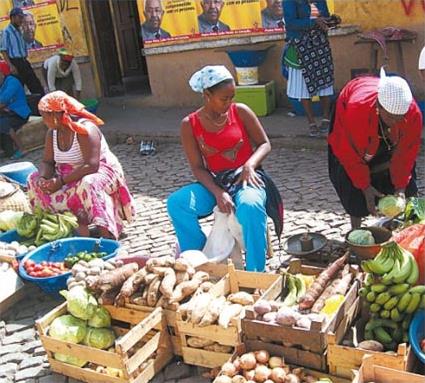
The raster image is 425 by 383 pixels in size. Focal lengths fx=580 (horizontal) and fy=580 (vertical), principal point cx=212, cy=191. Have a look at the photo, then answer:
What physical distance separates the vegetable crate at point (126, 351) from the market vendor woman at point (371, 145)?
69.9 inches

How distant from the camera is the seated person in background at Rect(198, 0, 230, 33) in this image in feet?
29.5

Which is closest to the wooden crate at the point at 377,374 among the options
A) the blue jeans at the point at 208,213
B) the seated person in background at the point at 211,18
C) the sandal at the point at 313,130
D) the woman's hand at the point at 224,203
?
the blue jeans at the point at 208,213

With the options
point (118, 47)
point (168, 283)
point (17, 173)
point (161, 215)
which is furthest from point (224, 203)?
point (118, 47)

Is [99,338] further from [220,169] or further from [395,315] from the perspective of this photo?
[395,315]

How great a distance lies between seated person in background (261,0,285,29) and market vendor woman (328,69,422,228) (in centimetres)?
438

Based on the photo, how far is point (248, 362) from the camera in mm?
3014

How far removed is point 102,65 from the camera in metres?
11.5

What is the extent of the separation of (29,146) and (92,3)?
3.33 metres

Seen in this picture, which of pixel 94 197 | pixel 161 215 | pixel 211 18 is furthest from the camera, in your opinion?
pixel 211 18

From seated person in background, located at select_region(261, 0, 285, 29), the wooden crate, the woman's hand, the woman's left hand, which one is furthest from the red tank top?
seated person in background, located at select_region(261, 0, 285, 29)

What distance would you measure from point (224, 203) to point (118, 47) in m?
8.51

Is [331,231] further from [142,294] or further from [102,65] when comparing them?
[102,65]

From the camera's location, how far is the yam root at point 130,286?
3.57 metres

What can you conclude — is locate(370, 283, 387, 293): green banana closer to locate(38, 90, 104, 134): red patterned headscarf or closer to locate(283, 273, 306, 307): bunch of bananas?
locate(283, 273, 306, 307): bunch of bananas
